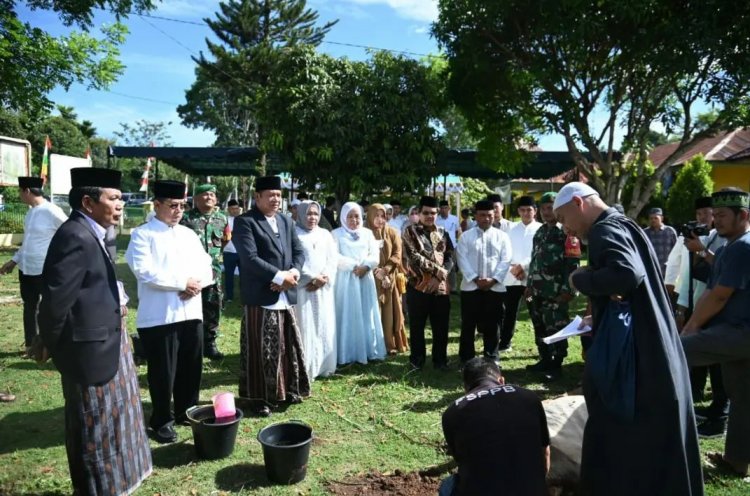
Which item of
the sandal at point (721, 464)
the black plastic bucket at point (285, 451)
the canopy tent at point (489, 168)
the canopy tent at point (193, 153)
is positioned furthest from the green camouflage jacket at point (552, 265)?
the canopy tent at point (193, 153)

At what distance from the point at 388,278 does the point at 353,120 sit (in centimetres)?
458

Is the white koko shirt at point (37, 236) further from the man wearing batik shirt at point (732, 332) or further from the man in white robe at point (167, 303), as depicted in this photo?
the man wearing batik shirt at point (732, 332)

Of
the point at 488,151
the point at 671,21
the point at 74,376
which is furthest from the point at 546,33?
the point at 74,376

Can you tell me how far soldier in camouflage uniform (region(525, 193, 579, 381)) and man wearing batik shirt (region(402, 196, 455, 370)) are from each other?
1.05m

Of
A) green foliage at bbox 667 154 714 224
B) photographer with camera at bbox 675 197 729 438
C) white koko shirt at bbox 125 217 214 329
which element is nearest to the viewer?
white koko shirt at bbox 125 217 214 329

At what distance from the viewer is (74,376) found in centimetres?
326

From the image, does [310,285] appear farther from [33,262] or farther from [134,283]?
[134,283]

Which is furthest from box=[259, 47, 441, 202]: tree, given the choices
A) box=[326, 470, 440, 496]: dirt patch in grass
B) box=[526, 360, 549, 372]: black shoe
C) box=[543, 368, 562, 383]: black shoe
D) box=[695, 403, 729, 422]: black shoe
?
box=[326, 470, 440, 496]: dirt patch in grass

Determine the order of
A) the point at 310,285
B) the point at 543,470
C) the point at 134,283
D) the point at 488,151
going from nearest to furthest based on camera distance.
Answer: the point at 543,470, the point at 310,285, the point at 488,151, the point at 134,283

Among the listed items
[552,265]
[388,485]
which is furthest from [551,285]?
[388,485]

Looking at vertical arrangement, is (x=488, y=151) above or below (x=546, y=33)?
below

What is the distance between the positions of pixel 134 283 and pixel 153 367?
9.64 metres

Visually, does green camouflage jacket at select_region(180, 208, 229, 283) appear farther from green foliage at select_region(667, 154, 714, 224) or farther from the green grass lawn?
green foliage at select_region(667, 154, 714, 224)

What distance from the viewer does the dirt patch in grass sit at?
3693 mm
